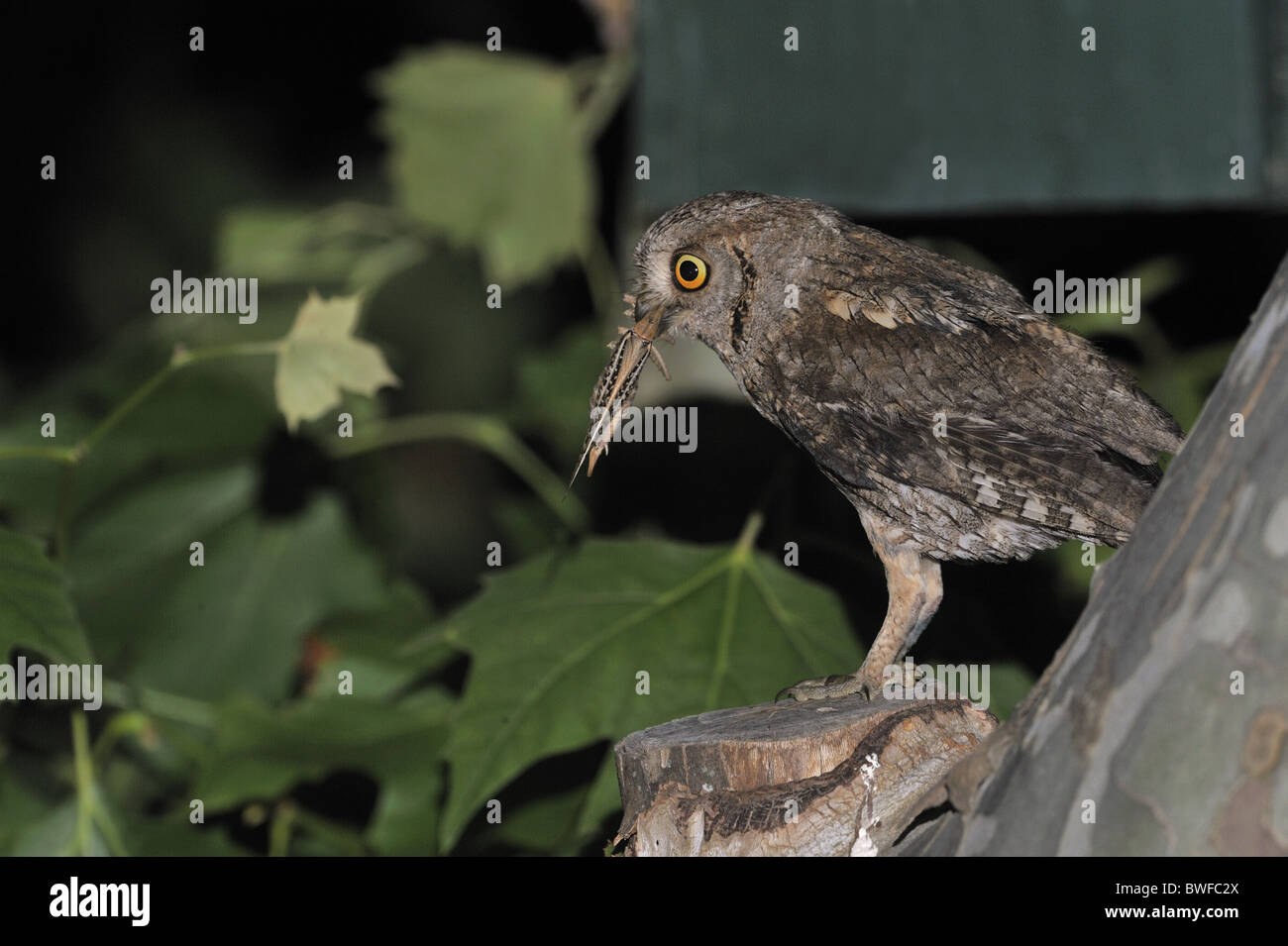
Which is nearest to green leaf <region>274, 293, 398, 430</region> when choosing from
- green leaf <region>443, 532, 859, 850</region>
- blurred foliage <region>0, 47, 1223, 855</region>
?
blurred foliage <region>0, 47, 1223, 855</region>

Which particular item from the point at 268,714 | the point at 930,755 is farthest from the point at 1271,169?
the point at 268,714

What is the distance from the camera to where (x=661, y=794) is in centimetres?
268

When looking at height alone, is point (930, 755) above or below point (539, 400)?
below

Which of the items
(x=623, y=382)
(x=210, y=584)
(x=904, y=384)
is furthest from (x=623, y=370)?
(x=210, y=584)

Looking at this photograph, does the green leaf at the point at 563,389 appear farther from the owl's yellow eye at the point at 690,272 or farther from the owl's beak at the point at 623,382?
the owl's yellow eye at the point at 690,272

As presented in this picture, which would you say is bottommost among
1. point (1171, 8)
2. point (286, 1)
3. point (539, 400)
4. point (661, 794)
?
point (661, 794)

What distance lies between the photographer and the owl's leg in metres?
3.19

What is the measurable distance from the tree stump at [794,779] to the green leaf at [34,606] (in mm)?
1418

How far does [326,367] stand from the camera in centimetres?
348

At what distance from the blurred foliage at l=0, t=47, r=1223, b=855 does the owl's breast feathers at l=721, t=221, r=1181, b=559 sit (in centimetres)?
82

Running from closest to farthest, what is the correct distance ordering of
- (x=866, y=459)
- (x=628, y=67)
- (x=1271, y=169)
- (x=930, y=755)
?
1. (x=930, y=755)
2. (x=866, y=459)
3. (x=1271, y=169)
4. (x=628, y=67)

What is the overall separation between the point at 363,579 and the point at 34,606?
2.02 metres

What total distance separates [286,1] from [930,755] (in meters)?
7.05

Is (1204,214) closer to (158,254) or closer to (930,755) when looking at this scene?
(930,755)
